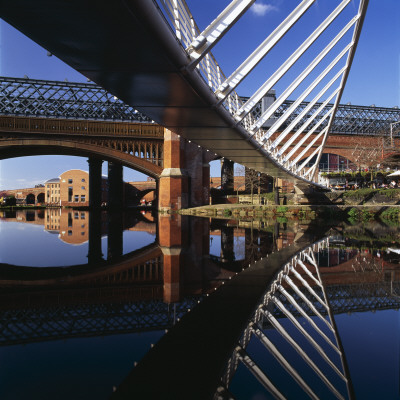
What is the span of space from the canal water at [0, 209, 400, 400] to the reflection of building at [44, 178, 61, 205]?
65.7 meters

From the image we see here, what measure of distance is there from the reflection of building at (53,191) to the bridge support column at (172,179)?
46.2 m

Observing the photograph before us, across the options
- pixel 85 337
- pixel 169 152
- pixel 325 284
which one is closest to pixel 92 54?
pixel 85 337

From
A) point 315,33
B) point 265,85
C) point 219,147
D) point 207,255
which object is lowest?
point 207,255

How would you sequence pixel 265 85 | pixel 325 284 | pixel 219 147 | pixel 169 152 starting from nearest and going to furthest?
pixel 325 284 → pixel 265 85 → pixel 219 147 → pixel 169 152

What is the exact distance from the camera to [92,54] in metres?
3.76

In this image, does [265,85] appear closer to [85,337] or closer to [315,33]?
[315,33]

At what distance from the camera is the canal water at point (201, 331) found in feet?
6.09

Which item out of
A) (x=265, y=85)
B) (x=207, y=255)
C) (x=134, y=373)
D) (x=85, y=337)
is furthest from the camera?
(x=265, y=85)

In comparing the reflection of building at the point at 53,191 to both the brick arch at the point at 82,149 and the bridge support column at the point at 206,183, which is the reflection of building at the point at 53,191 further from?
the bridge support column at the point at 206,183

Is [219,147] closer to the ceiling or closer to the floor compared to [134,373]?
closer to the ceiling

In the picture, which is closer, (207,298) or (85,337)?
(85,337)

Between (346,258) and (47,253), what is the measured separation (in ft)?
21.8

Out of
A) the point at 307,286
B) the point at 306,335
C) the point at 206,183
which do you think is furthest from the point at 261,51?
the point at 206,183

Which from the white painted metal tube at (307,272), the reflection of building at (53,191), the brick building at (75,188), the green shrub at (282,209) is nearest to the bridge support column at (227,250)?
the white painted metal tube at (307,272)
